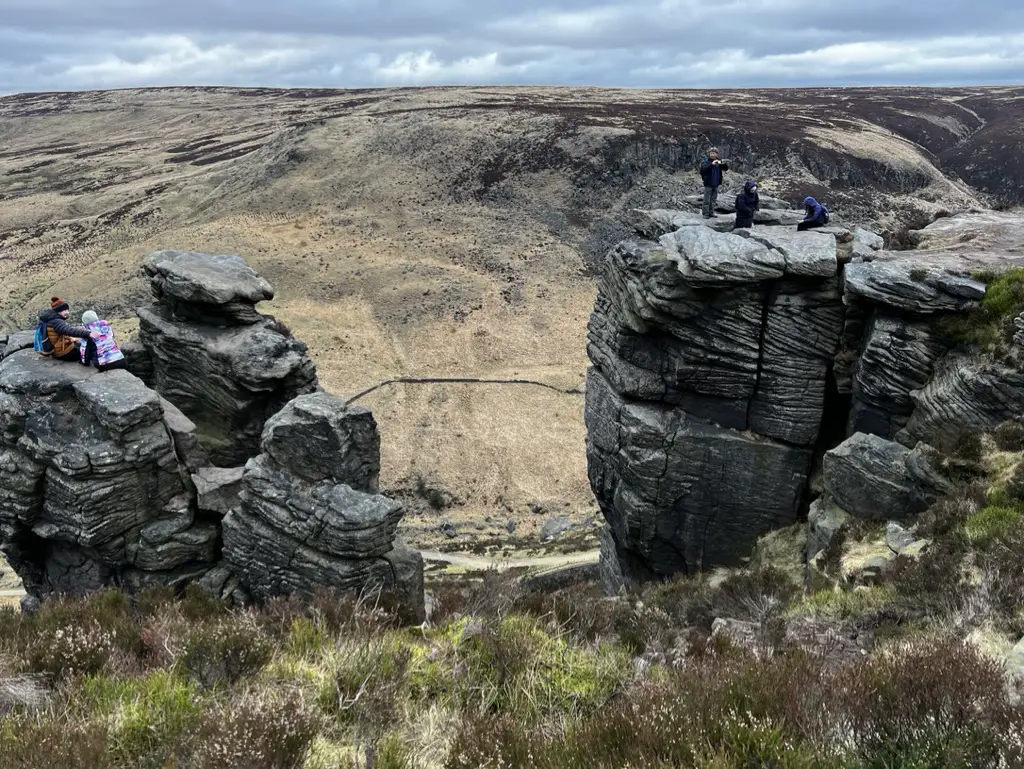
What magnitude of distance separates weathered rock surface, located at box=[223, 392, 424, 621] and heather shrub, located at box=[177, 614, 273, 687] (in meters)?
7.44

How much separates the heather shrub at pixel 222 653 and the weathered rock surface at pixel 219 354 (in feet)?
43.9

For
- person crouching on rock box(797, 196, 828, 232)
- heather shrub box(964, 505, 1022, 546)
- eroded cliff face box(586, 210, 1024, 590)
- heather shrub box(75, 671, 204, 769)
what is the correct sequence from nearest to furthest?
heather shrub box(75, 671, 204, 769) < heather shrub box(964, 505, 1022, 546) < eroded cliff face box(586, 210, 1024, 590) < person crouching on rock box(797, 196, 828, 232)

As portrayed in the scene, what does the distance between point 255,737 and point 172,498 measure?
1431cm

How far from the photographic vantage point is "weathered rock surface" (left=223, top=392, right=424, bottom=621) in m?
17.6

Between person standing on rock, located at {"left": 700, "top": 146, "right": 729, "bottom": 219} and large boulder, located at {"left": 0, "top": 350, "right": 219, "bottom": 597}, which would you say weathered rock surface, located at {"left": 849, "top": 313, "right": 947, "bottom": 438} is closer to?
person standing on rock, located at {"left": 700, "top": 146, "right": 729, "bottom": 219}

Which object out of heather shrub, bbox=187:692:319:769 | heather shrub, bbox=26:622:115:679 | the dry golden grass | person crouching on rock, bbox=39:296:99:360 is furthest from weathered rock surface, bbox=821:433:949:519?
the dry golden grass

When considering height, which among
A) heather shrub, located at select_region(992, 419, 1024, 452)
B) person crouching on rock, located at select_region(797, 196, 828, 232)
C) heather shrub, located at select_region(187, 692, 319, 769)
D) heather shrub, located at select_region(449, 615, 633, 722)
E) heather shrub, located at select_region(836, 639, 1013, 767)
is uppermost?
person crouching on rock, located at select_region(797, 196, 828, 232)

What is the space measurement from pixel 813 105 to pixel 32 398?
162 m

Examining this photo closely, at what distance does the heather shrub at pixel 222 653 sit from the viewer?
9.24 m

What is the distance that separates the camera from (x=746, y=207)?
82.2 ft

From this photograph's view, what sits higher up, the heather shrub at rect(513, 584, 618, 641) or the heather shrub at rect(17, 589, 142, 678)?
the heather shrub at rect(17, 589, 142, 678)

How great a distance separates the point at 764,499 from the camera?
23766 millimetres

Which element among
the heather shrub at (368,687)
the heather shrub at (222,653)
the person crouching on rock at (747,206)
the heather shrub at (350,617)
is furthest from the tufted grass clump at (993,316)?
the heather shrub at (222,653)

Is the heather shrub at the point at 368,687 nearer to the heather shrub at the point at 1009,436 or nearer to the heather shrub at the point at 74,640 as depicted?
the heather shrub at the point at 74,640
